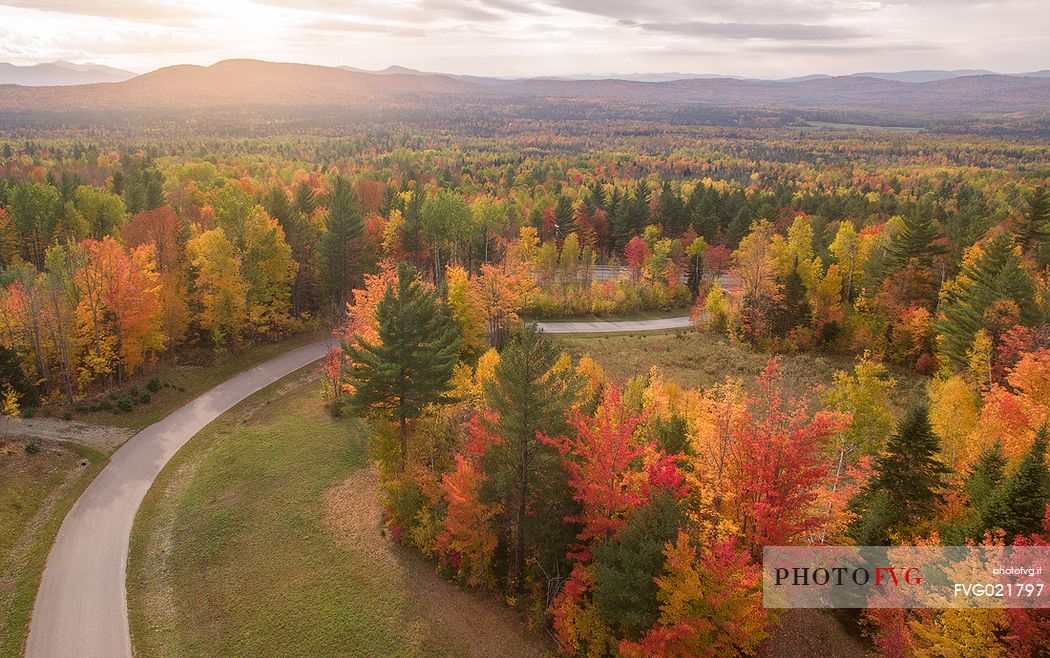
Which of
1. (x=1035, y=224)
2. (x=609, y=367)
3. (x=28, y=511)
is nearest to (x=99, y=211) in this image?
(x=28, y=511)

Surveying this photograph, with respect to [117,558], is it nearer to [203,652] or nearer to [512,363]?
[203,652]

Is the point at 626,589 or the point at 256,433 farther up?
the point at 626,589

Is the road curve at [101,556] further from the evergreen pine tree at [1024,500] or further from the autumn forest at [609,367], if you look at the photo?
the evergreen pine tree at [1024,500]

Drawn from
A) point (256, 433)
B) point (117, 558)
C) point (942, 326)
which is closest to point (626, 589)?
point (117, 558)

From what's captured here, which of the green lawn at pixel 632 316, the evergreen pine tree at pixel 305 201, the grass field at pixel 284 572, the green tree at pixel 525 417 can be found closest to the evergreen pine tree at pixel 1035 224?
the green lawn at pixel 632 316

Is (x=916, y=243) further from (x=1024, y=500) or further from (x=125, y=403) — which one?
(x=125, y=403)

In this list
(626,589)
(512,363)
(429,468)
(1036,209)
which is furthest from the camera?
(1036,209)
